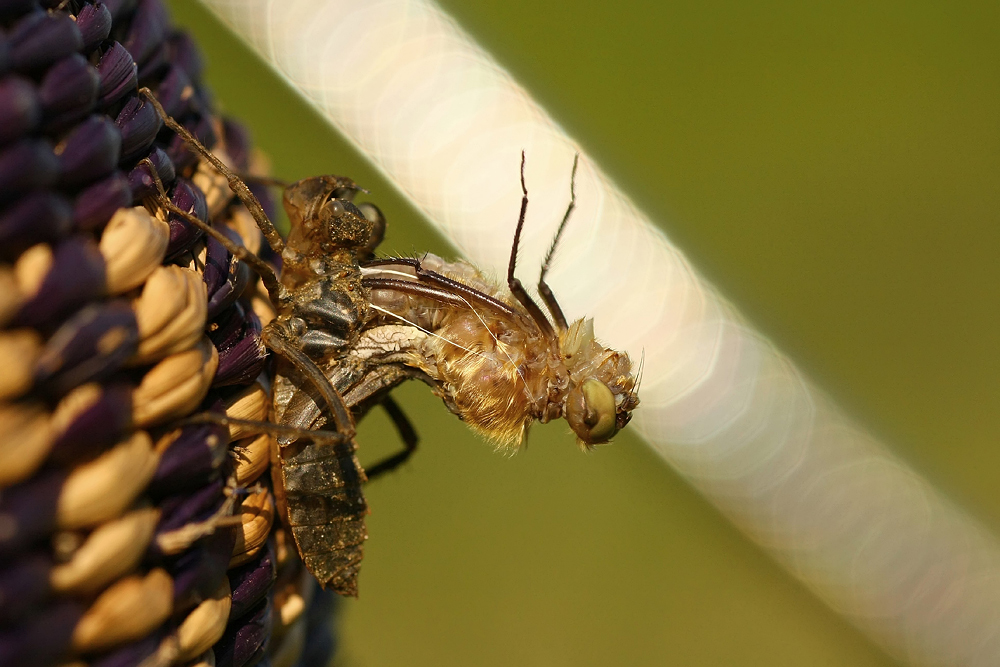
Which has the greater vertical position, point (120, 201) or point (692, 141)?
point (692, 141)

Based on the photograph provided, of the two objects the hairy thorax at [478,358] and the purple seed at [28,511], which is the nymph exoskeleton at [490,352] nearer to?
the hairy thorax at [478,358]

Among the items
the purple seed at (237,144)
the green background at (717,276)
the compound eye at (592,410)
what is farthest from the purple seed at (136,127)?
the green background at (717,276)

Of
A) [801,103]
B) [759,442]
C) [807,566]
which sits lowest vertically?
[807,566]

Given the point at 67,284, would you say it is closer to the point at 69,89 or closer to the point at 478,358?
the point at 69,89

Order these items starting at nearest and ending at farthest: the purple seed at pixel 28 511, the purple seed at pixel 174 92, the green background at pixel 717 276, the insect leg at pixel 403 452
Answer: the purple seed at pixel 28 511 < the purple seed at pixel 174 92 < the insect leg at pixel 403 452 < the green background at pixel 717 276

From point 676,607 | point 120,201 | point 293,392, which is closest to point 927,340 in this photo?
point 676,607

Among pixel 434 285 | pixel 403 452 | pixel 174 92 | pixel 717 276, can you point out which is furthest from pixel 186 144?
pixel 717 276

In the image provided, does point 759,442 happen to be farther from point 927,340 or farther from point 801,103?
point 801,103
